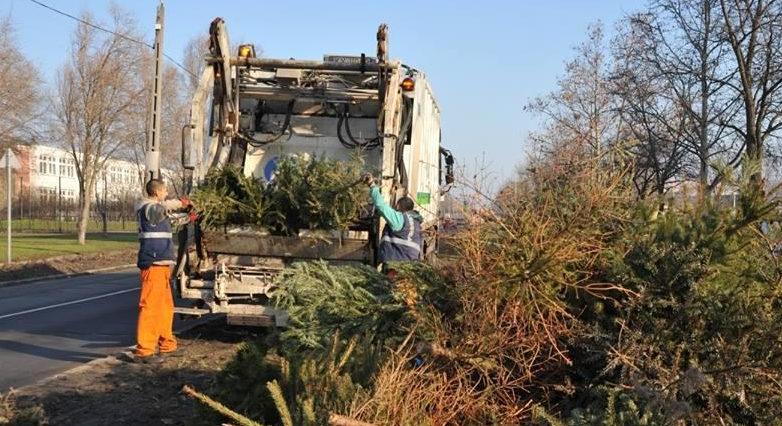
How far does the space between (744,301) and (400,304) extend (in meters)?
1.69

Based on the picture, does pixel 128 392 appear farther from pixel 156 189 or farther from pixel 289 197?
pixel 289 197

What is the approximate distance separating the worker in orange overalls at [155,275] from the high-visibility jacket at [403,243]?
6.83ft

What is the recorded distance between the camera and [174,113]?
117 feet

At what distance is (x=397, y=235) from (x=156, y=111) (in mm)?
9774

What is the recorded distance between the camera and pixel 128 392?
6.09m

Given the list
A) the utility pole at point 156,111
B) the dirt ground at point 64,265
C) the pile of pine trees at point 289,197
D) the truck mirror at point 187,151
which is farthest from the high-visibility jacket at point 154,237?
the dirt ground at point 64,265

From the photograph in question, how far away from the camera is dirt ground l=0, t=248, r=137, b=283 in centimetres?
1725

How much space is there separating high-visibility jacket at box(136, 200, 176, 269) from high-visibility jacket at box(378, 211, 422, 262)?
2.18 metres

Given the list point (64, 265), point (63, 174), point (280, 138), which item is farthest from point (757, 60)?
point (63, 174)

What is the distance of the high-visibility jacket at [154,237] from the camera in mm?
7539

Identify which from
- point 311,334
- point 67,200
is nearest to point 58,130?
point 67,200

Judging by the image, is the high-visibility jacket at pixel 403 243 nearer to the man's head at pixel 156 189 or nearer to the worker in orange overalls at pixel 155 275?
the worker in orange overalls at pixel 155 275

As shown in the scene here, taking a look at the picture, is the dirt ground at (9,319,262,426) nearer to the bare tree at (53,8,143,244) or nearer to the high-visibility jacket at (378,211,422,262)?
the high-visibility jacket at (378,211,422,262)

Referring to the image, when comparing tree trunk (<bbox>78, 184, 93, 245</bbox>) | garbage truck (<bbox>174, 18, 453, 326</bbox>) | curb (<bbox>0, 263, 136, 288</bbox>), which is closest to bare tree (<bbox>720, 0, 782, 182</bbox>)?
garbage truck (<bbox>174, 18, 453, 326</bbox>)
